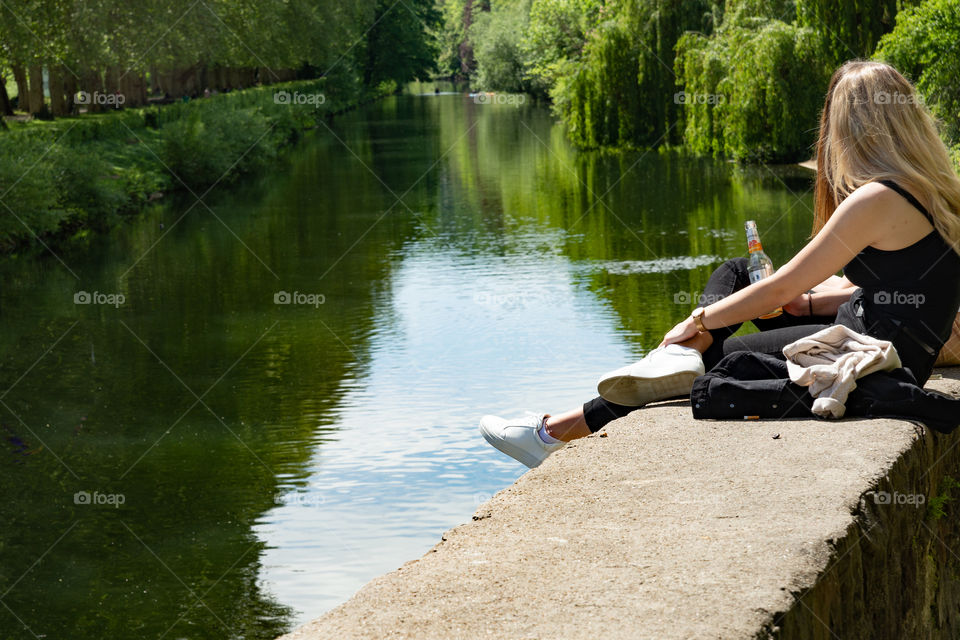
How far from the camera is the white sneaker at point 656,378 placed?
14.1ft

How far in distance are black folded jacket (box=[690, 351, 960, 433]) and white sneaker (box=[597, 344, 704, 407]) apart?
183 millimetres

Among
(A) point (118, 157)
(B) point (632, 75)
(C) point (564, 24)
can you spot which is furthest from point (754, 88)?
(C) point (564, 24)

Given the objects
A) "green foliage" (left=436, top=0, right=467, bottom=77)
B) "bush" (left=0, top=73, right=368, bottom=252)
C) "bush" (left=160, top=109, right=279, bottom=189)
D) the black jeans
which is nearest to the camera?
the black jeans

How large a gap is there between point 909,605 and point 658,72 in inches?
967

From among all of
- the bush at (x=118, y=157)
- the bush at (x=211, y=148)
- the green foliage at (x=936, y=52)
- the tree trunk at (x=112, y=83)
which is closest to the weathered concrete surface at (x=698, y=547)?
the green foliage at (x=936, y=52)

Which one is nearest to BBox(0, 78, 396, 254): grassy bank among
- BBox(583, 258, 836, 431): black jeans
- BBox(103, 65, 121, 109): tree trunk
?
BBox(103, 65, 121, 109): tree trunk

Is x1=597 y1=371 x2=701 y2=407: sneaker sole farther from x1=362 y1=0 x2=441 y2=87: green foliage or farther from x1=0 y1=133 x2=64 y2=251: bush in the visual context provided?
x1=362 y1=0 x2=441 y2=87: green foliage

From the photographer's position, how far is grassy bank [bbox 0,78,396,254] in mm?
17156

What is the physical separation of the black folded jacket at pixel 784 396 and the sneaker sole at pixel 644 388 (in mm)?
207

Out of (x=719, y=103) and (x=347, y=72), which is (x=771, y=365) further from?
(x=347, y=72)

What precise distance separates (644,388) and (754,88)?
19.7 meters

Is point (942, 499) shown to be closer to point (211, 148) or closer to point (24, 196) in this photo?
point (24, 196)

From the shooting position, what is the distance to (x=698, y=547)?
285 cm

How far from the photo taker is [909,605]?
3.49 m
